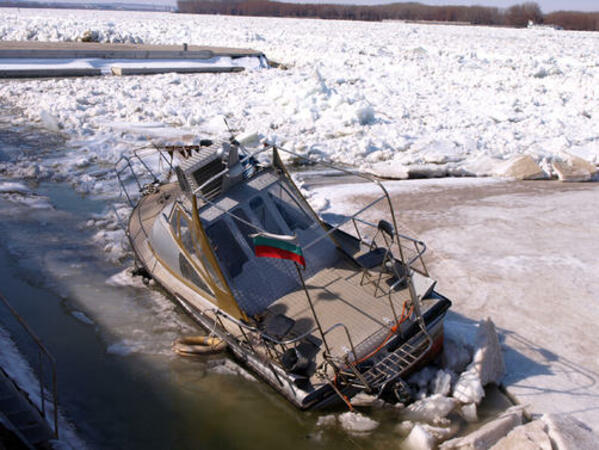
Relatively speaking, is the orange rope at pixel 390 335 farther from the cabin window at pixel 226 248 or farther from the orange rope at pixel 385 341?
the cabin window at pixel 226 248

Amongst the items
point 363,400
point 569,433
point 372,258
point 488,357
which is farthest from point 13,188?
point 569,433

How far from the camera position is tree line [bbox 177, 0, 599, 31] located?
9025 cm

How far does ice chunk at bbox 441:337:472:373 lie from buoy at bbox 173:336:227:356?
10.3 feet

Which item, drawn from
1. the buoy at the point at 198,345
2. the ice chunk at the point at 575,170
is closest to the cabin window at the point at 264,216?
the buoy at the point at 198,345

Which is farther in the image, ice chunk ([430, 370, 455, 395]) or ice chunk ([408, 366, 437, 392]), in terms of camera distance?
ice chunk ([408, 366, 437, 392])

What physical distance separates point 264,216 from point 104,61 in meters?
29.0

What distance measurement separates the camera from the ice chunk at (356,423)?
21.8ft

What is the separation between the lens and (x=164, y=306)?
9320 millimetres

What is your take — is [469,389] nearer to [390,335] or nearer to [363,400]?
[390,335]

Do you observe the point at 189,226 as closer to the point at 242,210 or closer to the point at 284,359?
the point at 242,210

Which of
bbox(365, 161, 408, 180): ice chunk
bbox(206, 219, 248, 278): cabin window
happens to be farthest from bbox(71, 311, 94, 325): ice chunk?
bbox(365, 161, 408, 180): ice chunk

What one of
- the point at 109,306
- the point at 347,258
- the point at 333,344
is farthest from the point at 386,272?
the point at 109,306

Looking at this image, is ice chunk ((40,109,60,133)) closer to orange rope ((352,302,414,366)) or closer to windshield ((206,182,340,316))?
windshield ((206,182,340,316))

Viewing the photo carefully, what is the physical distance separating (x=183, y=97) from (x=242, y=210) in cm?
1782
